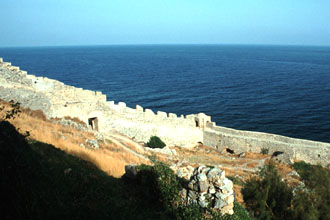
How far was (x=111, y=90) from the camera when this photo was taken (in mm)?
60969

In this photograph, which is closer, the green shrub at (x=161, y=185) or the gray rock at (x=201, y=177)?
the gray rock at (x=201, y=177)

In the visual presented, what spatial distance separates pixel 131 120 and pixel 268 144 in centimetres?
1401

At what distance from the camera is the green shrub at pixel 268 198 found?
1028cm

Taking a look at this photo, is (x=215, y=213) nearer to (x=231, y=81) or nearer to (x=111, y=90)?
(x=111, y=90)

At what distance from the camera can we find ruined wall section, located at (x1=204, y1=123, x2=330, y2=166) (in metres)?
24.9

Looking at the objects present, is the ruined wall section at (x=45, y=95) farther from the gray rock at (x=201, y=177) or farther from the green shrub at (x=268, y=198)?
the gray rock at (x=201, y=177)

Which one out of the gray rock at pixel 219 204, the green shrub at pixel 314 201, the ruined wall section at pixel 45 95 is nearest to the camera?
the gray rock at pixel 219 204

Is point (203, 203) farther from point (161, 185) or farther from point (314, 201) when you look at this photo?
point (314, 201)

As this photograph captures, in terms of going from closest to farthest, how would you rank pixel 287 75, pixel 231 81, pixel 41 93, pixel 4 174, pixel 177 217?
pixel 4 174 < pixel 177 217 < pixel 41 93 < pixel 231 81 < pixel 287 75

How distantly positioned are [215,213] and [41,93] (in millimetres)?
16017

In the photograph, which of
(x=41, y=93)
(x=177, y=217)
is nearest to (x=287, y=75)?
(x=41, y=93)

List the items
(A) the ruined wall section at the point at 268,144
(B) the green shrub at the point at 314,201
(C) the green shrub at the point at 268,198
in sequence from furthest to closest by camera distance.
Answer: (A) the ruined wall section at the point at 268,144
(C) the green shrub at the point at 268,198
(B) the green shrub at the point at 314,201

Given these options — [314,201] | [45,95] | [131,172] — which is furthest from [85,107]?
[314,201]

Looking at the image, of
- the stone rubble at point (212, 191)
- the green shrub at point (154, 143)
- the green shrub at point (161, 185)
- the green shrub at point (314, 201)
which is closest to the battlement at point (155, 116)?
the green shrub at point (154, 143)
